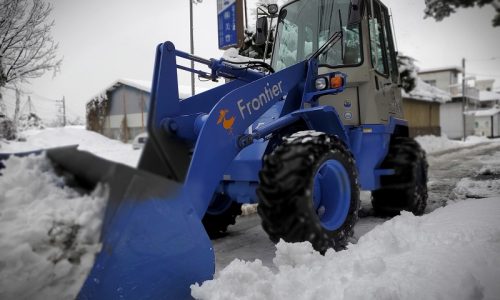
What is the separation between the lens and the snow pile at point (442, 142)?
2922mm

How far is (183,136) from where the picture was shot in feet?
7.41

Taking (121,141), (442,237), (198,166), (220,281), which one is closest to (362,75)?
(442,237)

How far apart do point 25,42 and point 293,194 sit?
1790 millimetres

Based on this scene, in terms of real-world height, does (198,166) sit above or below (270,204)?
above

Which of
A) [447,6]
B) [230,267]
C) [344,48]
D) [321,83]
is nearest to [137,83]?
[230,267]

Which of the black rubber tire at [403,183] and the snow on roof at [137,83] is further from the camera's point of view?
the black rubber tire at [403,183]

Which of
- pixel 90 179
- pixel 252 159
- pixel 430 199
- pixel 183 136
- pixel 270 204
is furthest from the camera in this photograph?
→ pixel 430 199

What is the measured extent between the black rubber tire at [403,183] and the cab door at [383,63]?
47 centimetres

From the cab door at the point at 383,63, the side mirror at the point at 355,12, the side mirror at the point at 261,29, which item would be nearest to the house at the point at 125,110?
the side mirror at the point at 355,12

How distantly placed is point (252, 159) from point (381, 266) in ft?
4.94

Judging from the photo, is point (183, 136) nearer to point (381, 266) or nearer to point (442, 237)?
point (381, 266)

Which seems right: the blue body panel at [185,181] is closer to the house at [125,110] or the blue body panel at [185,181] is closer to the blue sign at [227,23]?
the house at [125,110]

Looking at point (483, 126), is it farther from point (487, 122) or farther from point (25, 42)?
point (25, 42)

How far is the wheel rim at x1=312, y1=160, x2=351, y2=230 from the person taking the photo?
3090mm
